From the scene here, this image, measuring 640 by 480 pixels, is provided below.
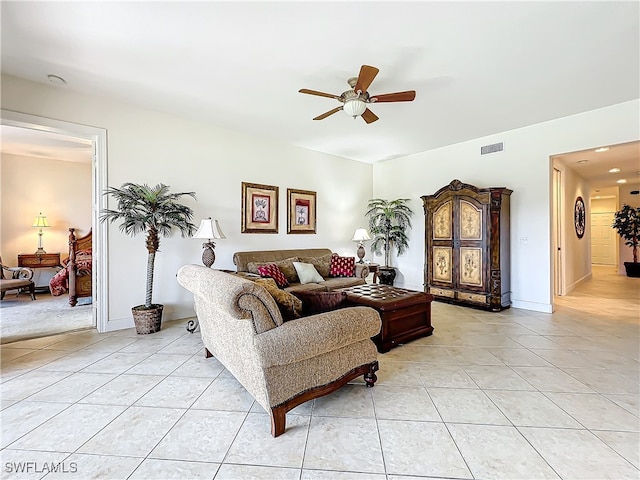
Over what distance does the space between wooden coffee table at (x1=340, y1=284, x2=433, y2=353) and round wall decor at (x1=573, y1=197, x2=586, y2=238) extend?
549 cm

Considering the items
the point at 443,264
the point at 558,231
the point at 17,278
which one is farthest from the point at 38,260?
the point at 558,231

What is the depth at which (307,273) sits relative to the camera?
443 centimetres

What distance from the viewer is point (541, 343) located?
3.13 m

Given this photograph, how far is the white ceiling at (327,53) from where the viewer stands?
83.7 inches

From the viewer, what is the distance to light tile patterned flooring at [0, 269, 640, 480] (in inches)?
58.4

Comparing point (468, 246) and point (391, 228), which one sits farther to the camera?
point (391, 228)

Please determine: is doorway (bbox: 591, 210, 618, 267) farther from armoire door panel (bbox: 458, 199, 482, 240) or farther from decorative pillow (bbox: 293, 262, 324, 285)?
decorative pillow (bbox: 293, 262, 324, 285)

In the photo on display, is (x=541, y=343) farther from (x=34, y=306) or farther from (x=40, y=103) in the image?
(x=34, y=306)

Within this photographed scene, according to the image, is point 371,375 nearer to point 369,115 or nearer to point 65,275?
point 369,115

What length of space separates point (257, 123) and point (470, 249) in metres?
3.75

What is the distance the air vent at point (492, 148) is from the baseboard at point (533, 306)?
2.44 m

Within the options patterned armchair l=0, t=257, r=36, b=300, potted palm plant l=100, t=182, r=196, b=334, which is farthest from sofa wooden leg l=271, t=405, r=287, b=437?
patterned armchair l=0, t=257, r=36, b=300

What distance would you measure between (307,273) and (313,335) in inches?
105

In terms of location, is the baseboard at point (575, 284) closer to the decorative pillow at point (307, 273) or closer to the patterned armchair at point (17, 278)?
the decorative pillow at point (307, 273)
